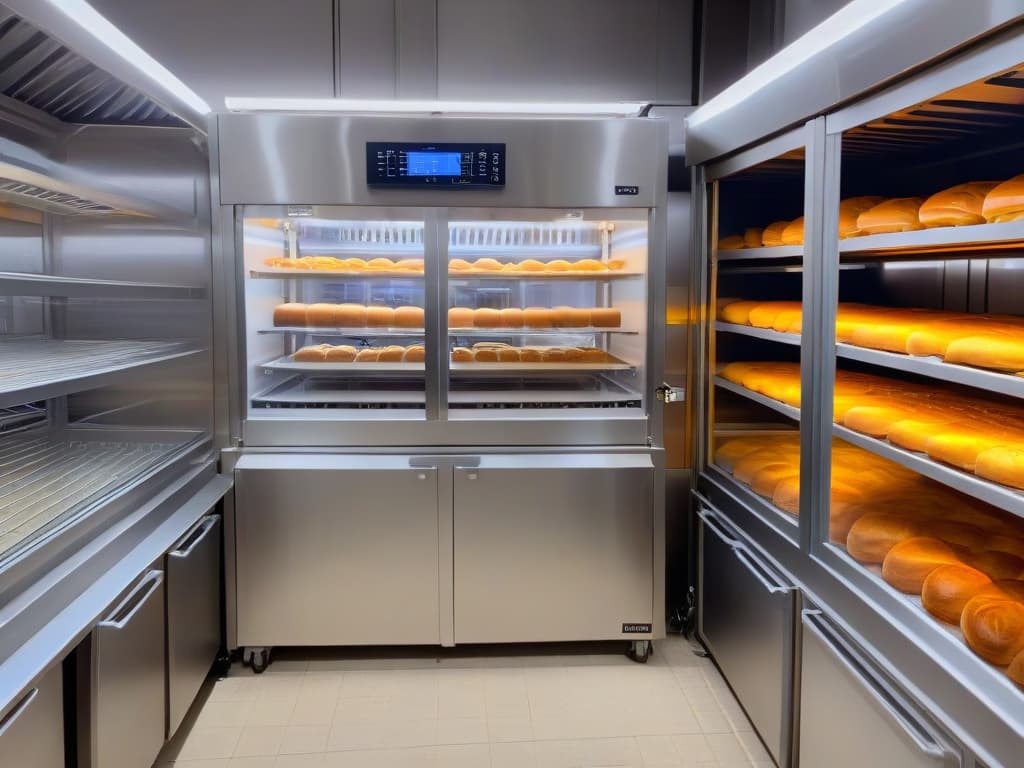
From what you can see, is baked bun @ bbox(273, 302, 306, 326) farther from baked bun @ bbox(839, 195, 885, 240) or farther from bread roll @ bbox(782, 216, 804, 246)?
baked bun @ bbox(839, 195, 885, 240)

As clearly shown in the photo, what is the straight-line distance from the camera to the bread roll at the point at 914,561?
1.81 meters

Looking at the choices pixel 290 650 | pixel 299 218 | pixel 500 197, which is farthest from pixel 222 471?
pixel 500 197

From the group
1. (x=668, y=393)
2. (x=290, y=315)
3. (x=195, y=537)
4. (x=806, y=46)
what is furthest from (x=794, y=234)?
(x=195, y=537)

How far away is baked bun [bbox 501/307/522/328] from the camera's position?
315cm

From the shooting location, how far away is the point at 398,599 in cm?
297

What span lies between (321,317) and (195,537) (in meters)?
1.01

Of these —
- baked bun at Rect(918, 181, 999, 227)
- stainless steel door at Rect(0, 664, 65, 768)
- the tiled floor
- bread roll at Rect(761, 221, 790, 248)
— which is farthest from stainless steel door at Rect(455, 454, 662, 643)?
stainless steel door at Rect(0, 664, 65, 768)

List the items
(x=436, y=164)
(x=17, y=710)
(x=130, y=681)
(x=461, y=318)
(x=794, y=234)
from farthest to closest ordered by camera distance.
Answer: (x=461, y=318), (x=436, y=164), (x=794, y=234), (x=130, y=681), (x=17, y=710)

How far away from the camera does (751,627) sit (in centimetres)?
252

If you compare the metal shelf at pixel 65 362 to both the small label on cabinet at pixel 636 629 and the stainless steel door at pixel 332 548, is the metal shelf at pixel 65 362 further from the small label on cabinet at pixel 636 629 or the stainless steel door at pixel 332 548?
the small label on cabinet at pixel 636 629

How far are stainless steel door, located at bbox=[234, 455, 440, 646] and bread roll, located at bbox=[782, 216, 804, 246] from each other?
1.52 metres

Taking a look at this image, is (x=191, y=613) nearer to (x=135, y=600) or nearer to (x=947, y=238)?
(x=135, y=600)

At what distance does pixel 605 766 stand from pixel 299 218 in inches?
88.1

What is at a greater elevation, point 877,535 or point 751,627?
point 877,535
